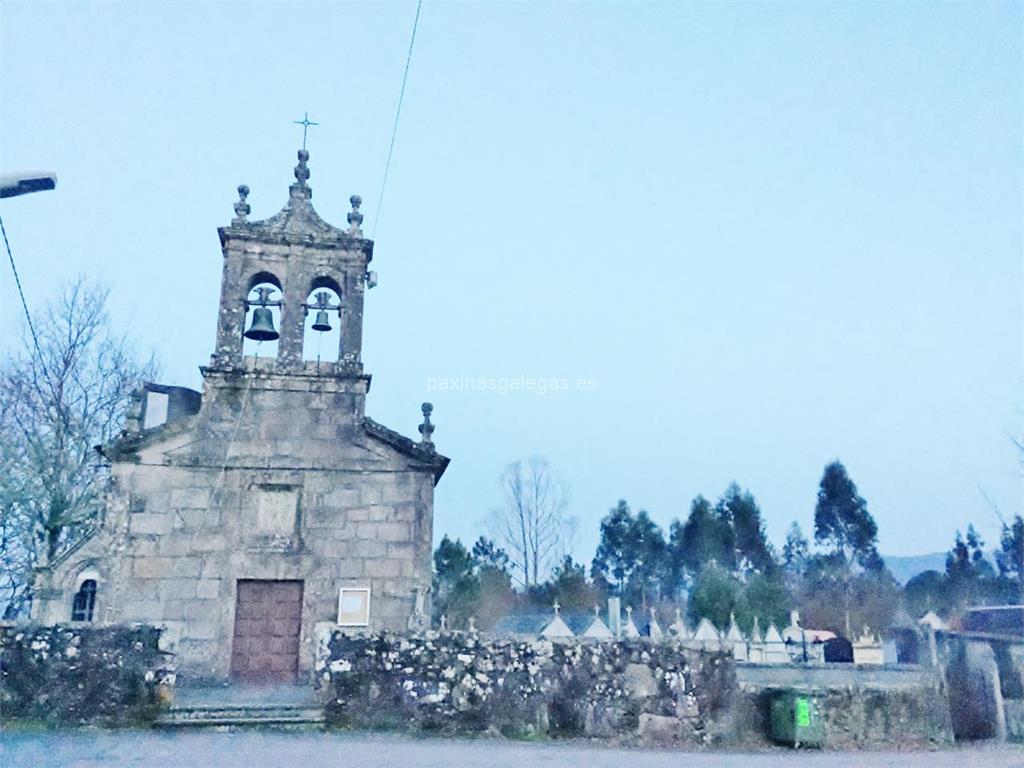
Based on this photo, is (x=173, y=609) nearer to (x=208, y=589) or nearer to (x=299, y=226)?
(x=208, y=589)

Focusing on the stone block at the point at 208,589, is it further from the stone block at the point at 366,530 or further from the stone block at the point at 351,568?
the stone block at the point at 366,530

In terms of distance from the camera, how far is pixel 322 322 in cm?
1619

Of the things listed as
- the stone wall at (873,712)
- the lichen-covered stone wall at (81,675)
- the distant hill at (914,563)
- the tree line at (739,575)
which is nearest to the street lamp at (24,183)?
the lichen-covered stone wall at (81,675)

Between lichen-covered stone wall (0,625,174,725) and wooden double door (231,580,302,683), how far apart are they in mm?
4457

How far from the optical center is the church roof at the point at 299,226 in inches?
641

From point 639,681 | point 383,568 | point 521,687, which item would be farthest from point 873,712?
point 383,568

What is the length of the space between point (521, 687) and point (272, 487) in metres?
7.13

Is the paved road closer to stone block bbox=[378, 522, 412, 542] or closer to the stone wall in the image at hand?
the stone wall

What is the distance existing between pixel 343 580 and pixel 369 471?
83.3 inches

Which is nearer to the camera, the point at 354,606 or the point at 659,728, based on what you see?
the point at 659,728

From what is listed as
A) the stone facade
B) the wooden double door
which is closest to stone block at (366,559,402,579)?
the stone facade

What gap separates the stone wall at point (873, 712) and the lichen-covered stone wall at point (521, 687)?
2.18 ft

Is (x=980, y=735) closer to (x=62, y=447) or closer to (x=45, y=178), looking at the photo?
(x=45, y=178)

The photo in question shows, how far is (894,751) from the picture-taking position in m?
10.9
